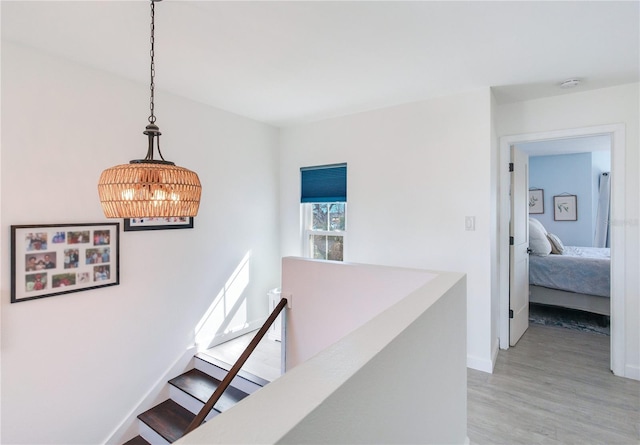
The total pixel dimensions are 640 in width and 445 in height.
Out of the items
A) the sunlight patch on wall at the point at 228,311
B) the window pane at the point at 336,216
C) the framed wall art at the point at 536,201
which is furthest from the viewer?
the framed wall art at the point at 536,201

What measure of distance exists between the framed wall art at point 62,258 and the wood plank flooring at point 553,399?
9.21 ft

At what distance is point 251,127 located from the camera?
3.70m

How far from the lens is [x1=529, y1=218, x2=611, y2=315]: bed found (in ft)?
12.5

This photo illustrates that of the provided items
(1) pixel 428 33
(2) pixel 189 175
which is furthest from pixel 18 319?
(1) pixel 428 33

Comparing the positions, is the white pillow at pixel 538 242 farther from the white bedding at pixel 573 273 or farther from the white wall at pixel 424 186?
the white wall at pixel 424 186

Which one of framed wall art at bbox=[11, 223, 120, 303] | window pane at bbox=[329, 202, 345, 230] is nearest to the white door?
window pane at bbox=[329, 202, 345, 230]

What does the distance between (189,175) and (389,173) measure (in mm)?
2266

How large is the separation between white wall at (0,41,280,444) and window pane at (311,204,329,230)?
1.05m

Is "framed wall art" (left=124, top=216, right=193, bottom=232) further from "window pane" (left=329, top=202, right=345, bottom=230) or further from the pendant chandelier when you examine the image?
"window pane" (left=329, top=202, right=345, bottom=230)

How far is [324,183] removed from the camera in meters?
3.76

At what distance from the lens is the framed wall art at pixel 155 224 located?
2578mm

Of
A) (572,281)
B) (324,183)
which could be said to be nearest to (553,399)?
(572,281)

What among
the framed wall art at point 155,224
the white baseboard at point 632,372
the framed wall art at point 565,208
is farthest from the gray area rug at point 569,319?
the framed wall art at point 155,224

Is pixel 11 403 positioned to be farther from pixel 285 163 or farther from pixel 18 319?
pixel 285 163
